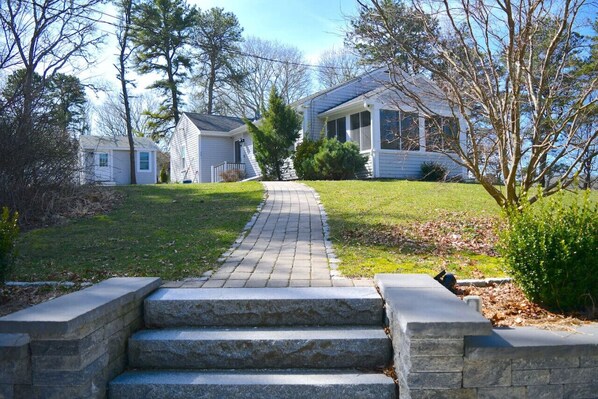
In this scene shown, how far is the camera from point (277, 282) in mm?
4402

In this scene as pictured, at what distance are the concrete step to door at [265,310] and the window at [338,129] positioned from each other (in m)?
17.2

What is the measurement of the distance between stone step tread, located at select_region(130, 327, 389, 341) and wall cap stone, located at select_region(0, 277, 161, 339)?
354 mm

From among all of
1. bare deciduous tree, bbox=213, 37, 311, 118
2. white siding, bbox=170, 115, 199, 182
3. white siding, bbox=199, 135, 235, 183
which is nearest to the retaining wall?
white siding, bbox=199, 135, 235, 183

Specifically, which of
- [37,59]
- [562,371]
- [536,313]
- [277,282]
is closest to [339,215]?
[277,282]

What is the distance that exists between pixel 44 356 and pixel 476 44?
5.85m

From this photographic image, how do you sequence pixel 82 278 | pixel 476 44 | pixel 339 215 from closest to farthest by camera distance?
1. pixel 82 278
2. pixel 476 44
3. pixel 339 215

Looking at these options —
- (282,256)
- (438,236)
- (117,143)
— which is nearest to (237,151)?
(117,143)

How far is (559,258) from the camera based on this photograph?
3479mm

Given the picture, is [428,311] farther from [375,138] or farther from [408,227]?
[375,138]

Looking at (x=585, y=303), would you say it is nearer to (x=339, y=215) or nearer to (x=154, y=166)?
(x=339, y=215)

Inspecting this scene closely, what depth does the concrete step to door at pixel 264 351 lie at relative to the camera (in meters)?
3.28

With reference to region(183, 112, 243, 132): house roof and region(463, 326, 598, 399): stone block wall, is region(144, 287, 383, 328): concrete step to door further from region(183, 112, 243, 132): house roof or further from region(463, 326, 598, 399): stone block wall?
region(183, 112, 243, 132): house roof

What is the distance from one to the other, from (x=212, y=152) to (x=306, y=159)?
33.0 feet

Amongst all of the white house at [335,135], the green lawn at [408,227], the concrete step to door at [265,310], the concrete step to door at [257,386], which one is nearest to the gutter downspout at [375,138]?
the white house at [335,135]
